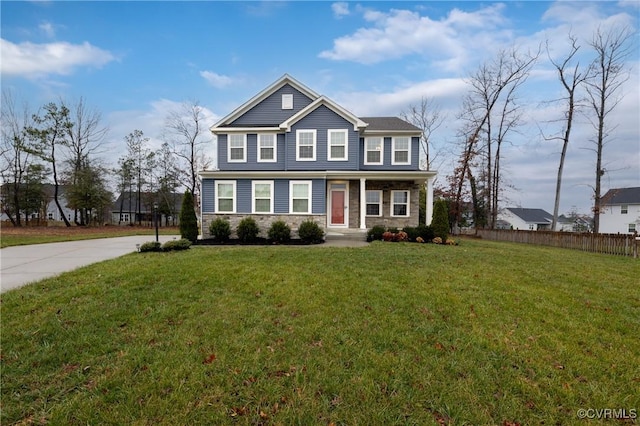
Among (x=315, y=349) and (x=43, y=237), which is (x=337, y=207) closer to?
(x=315, y=349)

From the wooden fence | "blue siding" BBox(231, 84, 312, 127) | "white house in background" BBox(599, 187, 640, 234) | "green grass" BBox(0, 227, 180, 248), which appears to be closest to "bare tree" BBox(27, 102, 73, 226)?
"green grass" BBox(0, 227, 180, 248)

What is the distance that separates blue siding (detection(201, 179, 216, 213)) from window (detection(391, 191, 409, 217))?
31.8 ft

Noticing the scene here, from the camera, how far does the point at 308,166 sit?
48.8 ft

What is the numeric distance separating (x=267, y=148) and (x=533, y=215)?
55.7 m

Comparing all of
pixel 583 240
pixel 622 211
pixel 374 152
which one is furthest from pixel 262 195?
pixel 622 211

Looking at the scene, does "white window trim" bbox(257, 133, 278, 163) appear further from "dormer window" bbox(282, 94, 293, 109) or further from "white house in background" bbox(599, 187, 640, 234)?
"white house in background" bbox(599, 187, 640, 234)

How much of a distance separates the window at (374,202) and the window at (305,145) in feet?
13.1

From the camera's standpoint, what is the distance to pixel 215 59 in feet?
42.1

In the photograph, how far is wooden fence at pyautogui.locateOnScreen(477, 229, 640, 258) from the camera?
11.5 m

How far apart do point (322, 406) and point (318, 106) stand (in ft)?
46.8

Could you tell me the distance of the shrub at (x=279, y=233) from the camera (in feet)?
40.9

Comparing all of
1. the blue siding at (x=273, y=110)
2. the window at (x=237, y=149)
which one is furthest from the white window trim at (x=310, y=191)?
the blue siding at (x=273, y=110)

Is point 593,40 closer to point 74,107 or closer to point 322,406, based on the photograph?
point 322,406

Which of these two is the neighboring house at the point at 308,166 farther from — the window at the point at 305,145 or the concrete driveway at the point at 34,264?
the concrete driveway at the point at 34,264
